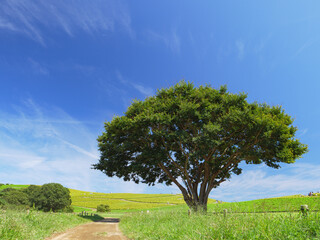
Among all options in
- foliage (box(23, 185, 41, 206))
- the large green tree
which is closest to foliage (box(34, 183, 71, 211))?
foliage (box(23, 185, 41, 206))

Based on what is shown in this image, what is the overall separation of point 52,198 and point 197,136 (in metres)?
36.6

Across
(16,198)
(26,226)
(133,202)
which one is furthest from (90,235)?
(133,202)

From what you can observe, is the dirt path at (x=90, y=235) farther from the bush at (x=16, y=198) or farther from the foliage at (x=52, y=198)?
the bush at (x=16, y=198)

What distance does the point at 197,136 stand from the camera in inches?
744

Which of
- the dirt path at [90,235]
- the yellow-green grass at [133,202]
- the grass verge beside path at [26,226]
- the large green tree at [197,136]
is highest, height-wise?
the large green tree at [197,136]

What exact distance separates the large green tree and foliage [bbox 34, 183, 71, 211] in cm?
2437

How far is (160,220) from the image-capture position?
13.1m

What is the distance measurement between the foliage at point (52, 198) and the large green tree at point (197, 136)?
24368 mm

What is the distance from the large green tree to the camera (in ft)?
61.5

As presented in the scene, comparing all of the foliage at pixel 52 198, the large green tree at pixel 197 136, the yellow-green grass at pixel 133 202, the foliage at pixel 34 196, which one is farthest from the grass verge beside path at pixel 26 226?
the yellow-green grass at pixel 133 202

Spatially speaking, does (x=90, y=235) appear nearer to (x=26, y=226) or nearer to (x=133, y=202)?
(x=26, y=226)

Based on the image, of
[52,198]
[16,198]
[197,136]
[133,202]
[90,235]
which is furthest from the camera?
[133,202]

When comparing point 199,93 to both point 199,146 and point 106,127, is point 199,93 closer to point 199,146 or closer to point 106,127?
point 199,146

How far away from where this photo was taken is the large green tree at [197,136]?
61.5ft
